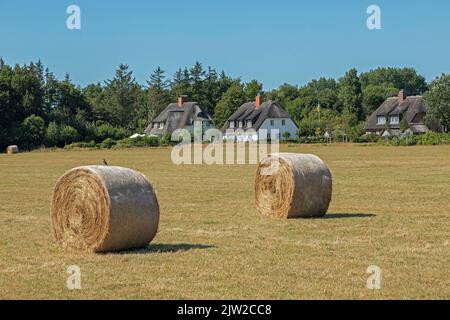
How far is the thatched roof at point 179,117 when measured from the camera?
127 metres

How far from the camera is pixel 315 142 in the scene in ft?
320

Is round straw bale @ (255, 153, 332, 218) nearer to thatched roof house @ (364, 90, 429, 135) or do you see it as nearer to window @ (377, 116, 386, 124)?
thatched roof house @ (364, 90, 429, 135)

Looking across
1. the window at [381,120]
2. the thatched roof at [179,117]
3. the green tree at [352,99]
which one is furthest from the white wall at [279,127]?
the green tree at [352,99]

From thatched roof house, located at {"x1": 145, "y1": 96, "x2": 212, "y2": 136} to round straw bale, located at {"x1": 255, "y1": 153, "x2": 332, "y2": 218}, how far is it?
343 feet

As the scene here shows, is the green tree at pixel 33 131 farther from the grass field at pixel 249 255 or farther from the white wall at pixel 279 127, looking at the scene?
the grass field at pixel 249 255

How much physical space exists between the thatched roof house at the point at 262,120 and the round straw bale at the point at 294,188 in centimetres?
→ 9848

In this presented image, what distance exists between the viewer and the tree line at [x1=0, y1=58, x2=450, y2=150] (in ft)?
326

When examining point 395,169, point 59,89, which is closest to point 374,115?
point 59,89

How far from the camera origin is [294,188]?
1888cm

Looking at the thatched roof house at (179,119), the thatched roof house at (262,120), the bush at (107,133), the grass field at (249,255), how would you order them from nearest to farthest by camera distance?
the grass field at (249,255)
the bush at (107,133)
the thatched roof house at (262,120)
the thatched roof house at (179,119)

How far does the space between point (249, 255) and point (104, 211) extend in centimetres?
269

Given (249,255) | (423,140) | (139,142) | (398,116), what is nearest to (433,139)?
(423,140)

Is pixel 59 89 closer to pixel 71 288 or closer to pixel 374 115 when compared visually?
pixel 374 115
